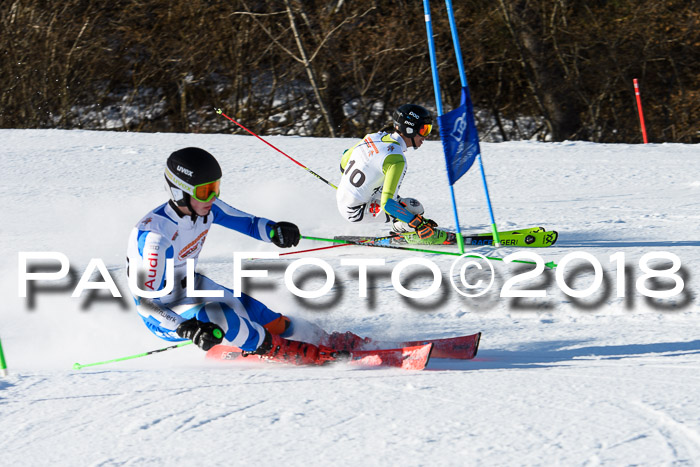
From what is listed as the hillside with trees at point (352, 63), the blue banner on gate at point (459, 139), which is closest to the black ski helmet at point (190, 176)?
the blue banner on gate at point (459, 139)

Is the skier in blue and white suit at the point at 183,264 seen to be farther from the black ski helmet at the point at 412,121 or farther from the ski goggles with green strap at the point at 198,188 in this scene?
the black ski helmet at the point at 412,121

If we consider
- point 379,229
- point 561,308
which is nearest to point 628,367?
point 561,308

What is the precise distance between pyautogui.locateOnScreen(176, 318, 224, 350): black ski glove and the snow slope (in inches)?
9.3

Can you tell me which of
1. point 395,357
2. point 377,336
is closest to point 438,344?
point 395,357

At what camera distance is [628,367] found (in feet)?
13.8

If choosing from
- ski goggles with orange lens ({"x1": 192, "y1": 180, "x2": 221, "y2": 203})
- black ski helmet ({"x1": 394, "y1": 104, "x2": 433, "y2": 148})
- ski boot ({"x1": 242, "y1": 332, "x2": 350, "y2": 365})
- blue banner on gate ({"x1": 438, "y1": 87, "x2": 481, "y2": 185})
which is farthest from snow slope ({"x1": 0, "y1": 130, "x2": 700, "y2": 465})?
black ski helmet ({"x1": 394, "y1": 104, "x2": 433, "y2": 148})

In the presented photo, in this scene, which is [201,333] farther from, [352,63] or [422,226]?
[352,63]

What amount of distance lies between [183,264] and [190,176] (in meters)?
0.53

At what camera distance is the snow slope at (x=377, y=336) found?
327cm

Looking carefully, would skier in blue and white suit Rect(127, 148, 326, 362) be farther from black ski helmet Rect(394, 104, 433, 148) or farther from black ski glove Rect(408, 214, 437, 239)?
black ski helmet Rect(394, 104, 433, 148)

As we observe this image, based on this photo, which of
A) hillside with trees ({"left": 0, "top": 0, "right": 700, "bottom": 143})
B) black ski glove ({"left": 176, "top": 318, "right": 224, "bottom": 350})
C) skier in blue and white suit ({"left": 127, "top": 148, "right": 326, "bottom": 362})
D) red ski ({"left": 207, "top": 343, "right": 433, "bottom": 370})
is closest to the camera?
black ski glove ({"left": 176, "top": 318, "right": 224, "bottom": 350})

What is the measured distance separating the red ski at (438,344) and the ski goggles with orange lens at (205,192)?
1.02m

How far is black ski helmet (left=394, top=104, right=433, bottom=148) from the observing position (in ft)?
22.1

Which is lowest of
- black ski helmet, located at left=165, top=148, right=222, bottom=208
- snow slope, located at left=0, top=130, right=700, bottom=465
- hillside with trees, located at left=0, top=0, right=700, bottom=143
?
snow slope, located at left=0, top=130, right=700, bottom=465
